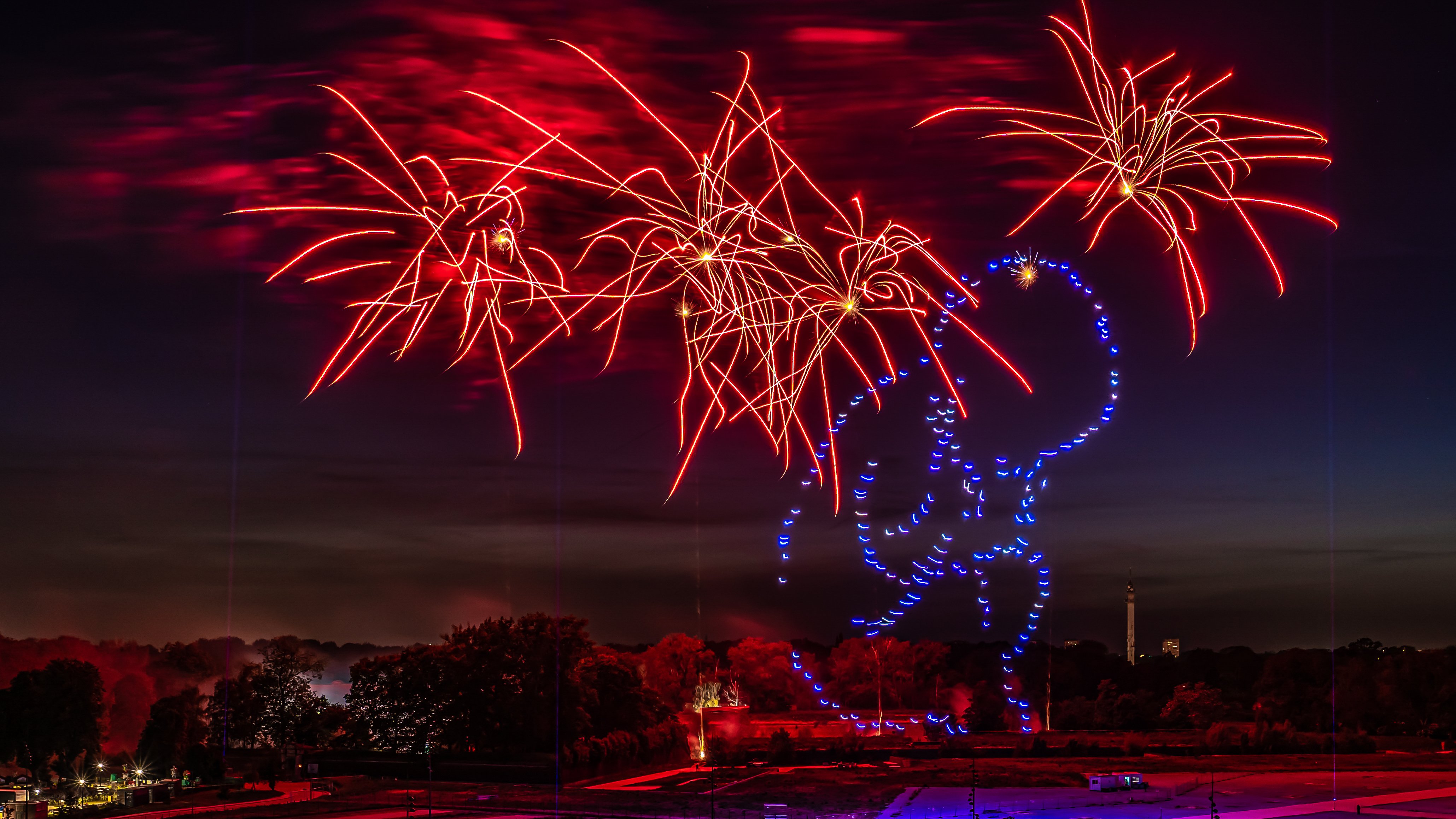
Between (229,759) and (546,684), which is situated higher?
(546,684)

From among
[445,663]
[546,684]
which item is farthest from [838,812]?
[445,663]

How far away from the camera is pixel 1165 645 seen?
7869 centimetres

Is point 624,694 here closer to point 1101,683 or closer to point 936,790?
point 936,790

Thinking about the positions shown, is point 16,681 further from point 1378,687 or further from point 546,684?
point 1378,687

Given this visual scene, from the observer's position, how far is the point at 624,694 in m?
45.2

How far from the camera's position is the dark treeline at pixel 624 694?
42.6 m

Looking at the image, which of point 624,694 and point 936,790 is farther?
point 624,694

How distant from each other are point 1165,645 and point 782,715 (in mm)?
31449

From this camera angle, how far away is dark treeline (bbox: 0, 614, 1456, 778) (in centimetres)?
4259

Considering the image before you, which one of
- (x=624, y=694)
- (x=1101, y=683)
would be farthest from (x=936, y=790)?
(x=1101, y=683)

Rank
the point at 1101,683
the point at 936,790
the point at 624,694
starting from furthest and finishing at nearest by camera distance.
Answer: the point at 1101,683
the point at 624,694
the point at 936,790

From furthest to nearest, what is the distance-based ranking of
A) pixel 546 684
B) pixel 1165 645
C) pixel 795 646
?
pixel 1165 645 < pixel 795 646 < pixel 546 684

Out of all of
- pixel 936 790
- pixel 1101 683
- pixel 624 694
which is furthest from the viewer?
pixel 1101 683

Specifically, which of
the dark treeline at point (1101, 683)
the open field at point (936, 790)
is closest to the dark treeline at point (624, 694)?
the dark treeline at point (1101, 683)
